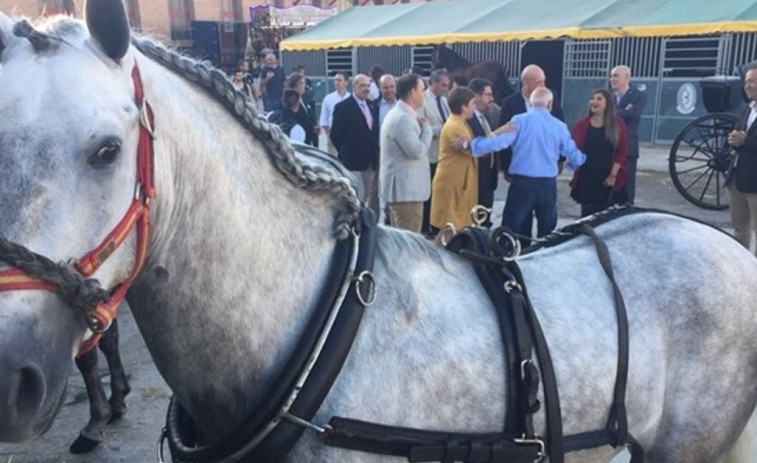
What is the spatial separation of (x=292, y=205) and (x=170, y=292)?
36cm

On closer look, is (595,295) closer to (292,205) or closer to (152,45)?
(292,205)

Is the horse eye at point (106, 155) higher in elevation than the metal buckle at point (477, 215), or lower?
higher

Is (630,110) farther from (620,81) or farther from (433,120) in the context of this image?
(433,120)

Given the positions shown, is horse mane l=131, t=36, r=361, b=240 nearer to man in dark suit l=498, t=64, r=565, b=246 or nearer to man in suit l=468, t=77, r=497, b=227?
man in dark suit l=498, t=64, r=565, b=246

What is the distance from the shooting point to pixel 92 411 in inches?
149

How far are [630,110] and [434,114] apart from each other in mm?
2321

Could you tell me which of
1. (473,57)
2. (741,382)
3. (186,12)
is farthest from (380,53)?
(186,12)

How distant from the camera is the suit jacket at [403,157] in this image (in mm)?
6199

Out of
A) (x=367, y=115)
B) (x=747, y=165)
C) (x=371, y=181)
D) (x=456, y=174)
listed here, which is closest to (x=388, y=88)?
(x=367, y=115)

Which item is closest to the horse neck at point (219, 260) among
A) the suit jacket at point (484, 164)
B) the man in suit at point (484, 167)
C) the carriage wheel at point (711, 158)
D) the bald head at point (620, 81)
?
the man in suit at point (484, 167)

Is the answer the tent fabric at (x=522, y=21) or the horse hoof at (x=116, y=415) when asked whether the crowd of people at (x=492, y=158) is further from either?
the tent fabric at (x=522, y=21)

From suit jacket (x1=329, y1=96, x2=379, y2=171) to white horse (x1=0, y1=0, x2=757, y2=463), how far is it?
17.4 ft

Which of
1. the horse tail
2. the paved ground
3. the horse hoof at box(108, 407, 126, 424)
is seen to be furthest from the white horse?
the horse hoof at box(108, 407, 126, 424)

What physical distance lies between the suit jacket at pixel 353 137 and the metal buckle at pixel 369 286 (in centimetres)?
597
